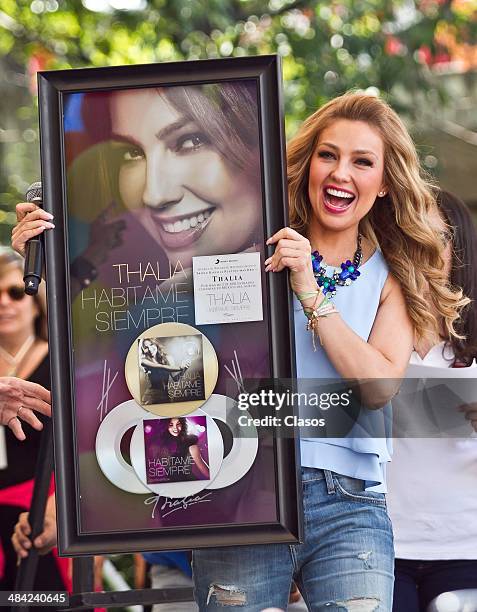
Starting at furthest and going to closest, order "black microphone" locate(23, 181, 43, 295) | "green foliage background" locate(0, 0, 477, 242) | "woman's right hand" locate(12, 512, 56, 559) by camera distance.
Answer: "green foliage background" locate(0, 0, 477, 242), "woman's right hand" locate(12, 512, 56, 559), "black microphone" locate(23, 181, 43, 295)

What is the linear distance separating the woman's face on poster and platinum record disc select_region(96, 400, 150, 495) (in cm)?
34

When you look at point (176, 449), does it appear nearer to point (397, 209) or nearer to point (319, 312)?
point (319, 312)

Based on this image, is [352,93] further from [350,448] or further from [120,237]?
[350,448]

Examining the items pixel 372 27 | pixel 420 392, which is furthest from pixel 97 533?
pixel 372 27

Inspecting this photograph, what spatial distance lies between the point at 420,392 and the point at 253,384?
75 cm

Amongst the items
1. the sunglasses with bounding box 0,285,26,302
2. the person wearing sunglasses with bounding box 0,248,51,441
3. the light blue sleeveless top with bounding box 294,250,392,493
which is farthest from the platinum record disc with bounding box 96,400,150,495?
the sunglasses with bounding box 0,285,26,302

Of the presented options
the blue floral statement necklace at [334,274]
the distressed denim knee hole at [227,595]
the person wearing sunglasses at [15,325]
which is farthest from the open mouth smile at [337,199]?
the person wearing sunglasses at [15,325]

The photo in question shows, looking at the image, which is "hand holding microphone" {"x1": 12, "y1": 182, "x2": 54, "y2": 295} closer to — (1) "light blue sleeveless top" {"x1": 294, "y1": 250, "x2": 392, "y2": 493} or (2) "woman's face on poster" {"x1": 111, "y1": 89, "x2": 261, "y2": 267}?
(2) "woman's face on poster" {"x1": 111, "y1": 89, "x2": 261, "y2": 267}

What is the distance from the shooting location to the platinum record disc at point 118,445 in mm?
2281

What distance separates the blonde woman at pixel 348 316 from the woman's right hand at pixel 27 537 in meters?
1.26

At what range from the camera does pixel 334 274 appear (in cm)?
242

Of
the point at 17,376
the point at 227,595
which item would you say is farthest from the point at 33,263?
the point at 17,376

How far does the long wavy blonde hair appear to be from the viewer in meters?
2.44
